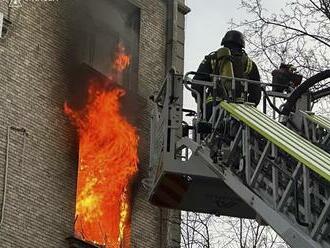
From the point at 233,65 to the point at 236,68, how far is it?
6cm

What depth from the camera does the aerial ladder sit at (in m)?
6.06

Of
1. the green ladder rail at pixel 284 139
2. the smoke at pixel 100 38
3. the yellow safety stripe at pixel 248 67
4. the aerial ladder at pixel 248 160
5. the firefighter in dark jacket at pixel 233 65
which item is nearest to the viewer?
the green ladder rail at pixel 284 139

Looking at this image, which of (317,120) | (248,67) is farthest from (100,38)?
(317,120)

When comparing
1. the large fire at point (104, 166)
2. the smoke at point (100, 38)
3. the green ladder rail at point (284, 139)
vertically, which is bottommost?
the green ladder rail at point (284, 139)

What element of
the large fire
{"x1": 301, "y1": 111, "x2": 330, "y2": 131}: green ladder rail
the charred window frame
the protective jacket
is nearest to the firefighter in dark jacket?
the protective jacket

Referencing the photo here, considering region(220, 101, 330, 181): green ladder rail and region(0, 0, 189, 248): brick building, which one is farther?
region(0, 0, 189, 248): brick building

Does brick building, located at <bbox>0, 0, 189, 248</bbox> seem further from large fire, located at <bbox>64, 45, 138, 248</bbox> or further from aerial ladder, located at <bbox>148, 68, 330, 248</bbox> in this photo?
aerial ladder, located at <bbox>148, 68, 330, 248</bbox>

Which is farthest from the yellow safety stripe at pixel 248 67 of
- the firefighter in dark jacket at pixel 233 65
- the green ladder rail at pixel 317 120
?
the green ladder rail at pixel 317 120

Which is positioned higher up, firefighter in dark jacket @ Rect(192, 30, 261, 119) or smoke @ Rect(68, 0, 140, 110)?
smoke @ Rect(68, 0, 140, 110)

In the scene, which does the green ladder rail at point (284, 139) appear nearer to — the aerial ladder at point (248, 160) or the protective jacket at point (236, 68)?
the aerial ladder at point (248, 160)

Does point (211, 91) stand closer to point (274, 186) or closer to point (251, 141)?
point (251, 141)

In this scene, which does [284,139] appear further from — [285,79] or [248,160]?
[285,79]

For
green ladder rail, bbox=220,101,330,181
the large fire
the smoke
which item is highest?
the smoke

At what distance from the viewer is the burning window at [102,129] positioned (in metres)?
12.5
